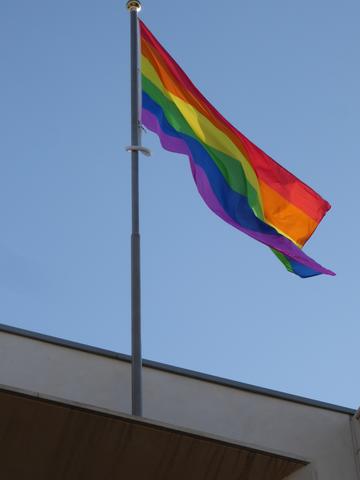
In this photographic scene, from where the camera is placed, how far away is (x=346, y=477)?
10047mm

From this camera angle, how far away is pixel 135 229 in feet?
33.5

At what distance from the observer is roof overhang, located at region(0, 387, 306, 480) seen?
8000 mm

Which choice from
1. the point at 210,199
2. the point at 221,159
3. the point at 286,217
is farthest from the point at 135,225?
the point at 286,217

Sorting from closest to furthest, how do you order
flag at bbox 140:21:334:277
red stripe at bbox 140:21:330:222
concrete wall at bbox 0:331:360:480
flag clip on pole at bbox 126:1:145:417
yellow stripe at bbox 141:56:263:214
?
flag clip on pole at bbox 126:1:145:417 → concrete wall at bbox 0:331:360:480 → flag at bbox 140:21:334:277 → yellow stripe at bbox 141:56:263:214 → red stripe at bbox 140:21:330:222

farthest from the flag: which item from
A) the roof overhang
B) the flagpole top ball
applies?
the roof overhang

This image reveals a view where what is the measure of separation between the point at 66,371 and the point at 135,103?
10.3ft

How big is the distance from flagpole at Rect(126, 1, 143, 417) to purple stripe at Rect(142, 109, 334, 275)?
2.21 ft

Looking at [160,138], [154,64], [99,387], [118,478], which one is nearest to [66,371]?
[99,387]

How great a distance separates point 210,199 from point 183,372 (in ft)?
7.23

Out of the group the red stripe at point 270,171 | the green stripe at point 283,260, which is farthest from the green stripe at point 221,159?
the green stripe at point 283,260

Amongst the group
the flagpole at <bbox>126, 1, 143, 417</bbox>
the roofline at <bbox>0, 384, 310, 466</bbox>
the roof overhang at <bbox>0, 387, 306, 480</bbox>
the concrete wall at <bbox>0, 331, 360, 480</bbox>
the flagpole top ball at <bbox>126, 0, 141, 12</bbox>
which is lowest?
the roof overhang at <bbox>0, 387, 306, 480</bbox>

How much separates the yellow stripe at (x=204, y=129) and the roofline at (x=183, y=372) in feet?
7.97

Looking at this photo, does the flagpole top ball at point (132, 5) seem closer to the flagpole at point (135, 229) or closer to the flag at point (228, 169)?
the flagpole at point (135, 229)

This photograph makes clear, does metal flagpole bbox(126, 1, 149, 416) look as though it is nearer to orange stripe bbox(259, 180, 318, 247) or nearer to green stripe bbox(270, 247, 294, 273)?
orange stripe bbox(259, 180, 318, 247)
